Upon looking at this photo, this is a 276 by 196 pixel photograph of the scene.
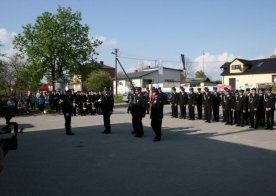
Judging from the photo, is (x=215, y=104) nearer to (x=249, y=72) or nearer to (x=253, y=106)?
(x=253, y=106)

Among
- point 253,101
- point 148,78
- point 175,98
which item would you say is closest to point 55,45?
point 175,98

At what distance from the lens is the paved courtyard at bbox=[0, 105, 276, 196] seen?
231 inches

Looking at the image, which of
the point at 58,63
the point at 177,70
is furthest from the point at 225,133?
the point at 177,70

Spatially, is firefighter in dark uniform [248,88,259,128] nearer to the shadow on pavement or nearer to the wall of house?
the shadow on pavement

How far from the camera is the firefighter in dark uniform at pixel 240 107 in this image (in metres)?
15.4

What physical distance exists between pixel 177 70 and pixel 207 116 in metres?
57.9

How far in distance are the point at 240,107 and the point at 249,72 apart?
43.7 meters

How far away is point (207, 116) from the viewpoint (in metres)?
17.6

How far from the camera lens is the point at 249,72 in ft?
185

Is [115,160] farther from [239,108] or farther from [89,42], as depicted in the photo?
[89,42]

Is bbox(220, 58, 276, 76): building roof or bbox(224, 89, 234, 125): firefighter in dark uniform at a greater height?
bbox(220, 58, 276, 76): building roof

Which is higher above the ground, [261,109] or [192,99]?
[192,99]

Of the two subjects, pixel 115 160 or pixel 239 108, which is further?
pixel 239 108

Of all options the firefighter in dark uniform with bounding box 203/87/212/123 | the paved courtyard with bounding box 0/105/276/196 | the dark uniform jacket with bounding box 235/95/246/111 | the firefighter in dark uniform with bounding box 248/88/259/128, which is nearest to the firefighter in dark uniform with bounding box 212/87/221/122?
the firefighter in dark uniform with bounding box 203/87/212/123
